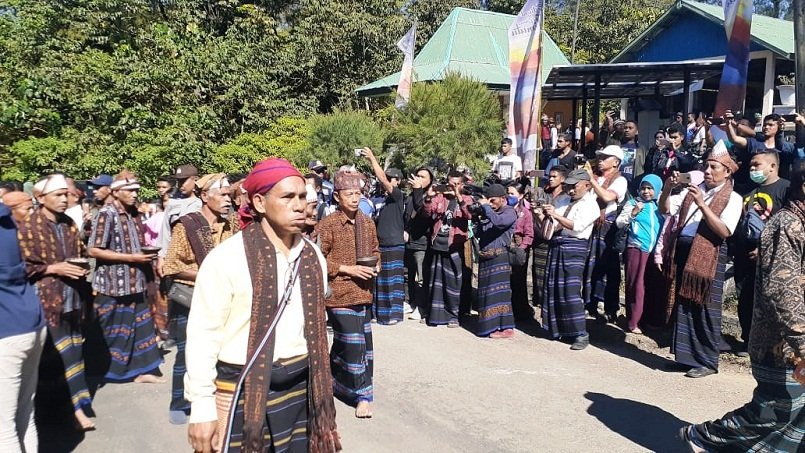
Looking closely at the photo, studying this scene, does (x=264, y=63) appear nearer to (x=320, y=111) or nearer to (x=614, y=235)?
(x=320, y=111)

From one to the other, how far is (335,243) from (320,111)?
766 inches

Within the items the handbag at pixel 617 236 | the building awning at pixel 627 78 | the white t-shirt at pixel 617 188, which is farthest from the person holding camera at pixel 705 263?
the building awning at pixel 627 78

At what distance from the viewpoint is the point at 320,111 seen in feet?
79.2

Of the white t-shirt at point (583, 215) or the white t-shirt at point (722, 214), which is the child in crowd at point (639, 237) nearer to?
the white t-shirt at point (583, 215)

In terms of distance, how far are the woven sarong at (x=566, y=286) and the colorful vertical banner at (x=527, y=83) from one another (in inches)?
109

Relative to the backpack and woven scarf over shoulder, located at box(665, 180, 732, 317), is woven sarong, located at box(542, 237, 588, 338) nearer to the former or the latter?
woven scarf over shoulder, located at box(665, 180, 732, 317)

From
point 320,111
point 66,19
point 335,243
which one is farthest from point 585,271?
point 320,111

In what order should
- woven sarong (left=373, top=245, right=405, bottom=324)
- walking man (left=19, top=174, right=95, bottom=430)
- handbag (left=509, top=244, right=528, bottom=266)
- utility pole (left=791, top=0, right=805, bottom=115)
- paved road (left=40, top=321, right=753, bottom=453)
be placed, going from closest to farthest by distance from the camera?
paved road (left=40, top=321, right=753, bottom=453)
walking man (left=19, top=174, right=95, bottom=430)
utility pole (left=791, top=0, right=805, bottom=115)
handbag (left=509, top=244, right=528, bottom=266)
woven sarong (left=373, top=245, right=405, bottom=324)

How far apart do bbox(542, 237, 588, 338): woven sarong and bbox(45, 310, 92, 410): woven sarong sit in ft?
15.1

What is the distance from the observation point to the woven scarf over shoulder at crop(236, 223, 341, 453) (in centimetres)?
271

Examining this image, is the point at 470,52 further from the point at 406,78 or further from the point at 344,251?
the point at 344,251

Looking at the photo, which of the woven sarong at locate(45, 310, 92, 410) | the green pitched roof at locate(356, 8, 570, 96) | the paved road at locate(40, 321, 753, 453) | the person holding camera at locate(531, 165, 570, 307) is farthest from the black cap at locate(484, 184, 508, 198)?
the green pitched roof at locate(356, 8, 570, 96)

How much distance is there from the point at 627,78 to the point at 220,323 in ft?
44.7

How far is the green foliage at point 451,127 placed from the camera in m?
10.6
